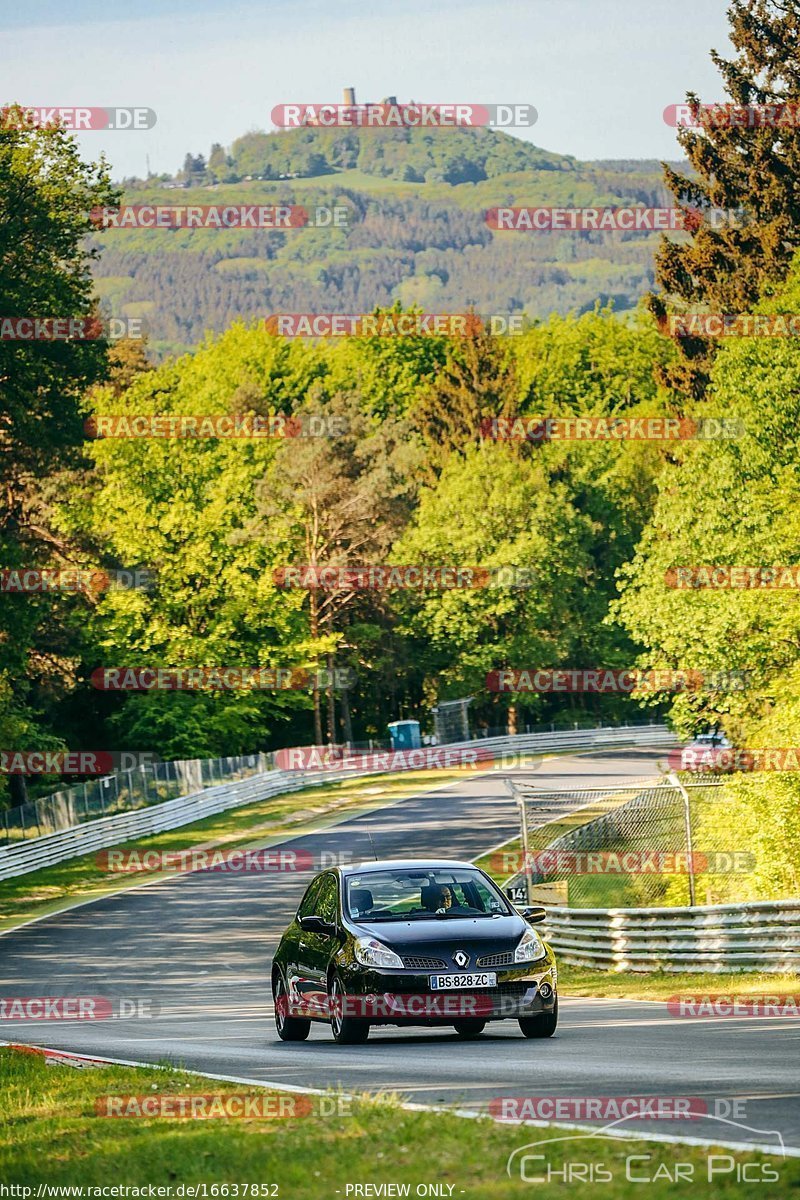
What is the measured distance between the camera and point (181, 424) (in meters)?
75.6

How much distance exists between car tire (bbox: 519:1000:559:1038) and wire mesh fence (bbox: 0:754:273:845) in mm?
31723

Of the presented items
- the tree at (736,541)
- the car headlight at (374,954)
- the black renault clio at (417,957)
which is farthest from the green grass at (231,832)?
the car headlight at (374,954)

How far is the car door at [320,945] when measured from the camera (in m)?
14.8

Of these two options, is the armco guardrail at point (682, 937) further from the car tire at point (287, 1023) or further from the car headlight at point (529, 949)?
the car tire at point (287, 1023)

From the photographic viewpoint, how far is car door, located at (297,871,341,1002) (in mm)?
14805

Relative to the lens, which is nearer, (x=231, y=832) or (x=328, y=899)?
(x=328, y=899)

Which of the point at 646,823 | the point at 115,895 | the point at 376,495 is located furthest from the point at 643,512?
the point at 646,823

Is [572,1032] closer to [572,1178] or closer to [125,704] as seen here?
[572,1178]

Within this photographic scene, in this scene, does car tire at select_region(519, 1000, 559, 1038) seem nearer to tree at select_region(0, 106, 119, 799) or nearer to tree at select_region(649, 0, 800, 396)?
tree at select_region(0, 106, 119, 799)

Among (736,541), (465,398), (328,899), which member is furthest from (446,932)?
(465,398)

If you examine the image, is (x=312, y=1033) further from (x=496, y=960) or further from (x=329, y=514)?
(x=329, y=514)

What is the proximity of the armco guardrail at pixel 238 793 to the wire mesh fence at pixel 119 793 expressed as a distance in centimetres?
33

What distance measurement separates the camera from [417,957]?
551 inches

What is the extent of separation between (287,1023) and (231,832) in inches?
1424
